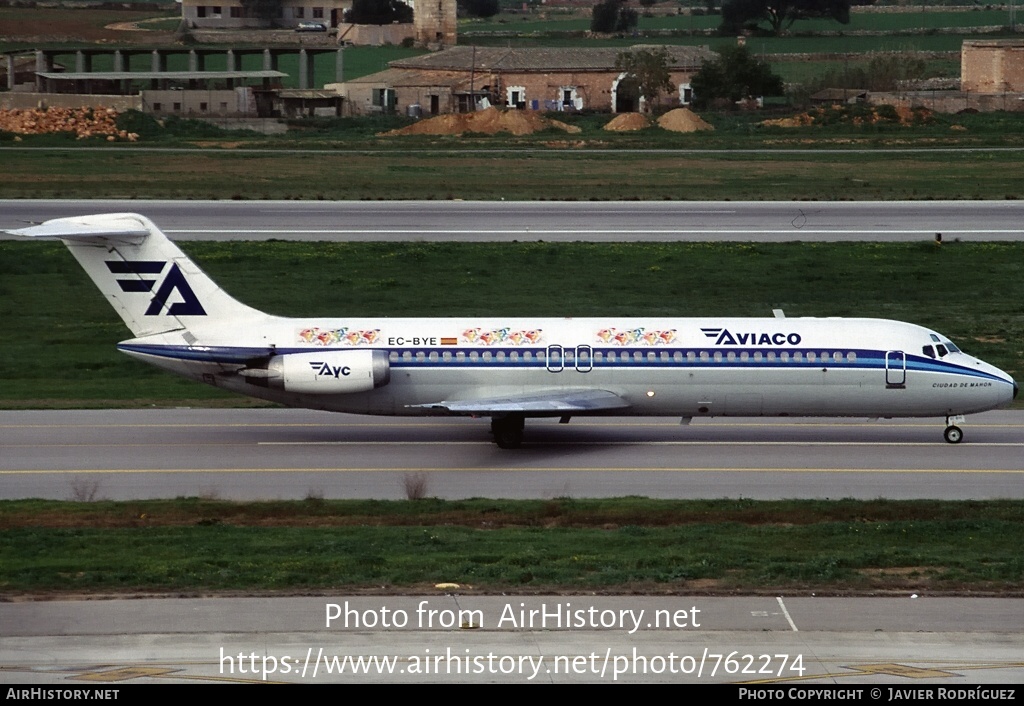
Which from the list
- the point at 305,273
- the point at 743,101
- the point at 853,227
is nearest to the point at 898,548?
the point at 305,273

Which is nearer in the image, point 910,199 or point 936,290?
point 936,290

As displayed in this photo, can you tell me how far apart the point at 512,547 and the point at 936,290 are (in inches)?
1301

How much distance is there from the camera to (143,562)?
22969 millimetres

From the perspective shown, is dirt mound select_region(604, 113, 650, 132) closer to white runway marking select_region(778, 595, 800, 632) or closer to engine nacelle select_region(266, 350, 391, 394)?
engine nacelle select_region(266, 350, 391, 394)

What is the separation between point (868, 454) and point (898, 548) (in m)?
8.93

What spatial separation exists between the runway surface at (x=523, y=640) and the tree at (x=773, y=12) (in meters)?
169

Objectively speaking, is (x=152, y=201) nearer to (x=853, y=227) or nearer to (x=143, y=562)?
(x=853, y=227)

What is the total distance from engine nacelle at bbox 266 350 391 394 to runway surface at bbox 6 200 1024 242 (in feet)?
93.6

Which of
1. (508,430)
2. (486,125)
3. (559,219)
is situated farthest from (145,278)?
(486,125)

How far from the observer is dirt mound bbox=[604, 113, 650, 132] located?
110 m

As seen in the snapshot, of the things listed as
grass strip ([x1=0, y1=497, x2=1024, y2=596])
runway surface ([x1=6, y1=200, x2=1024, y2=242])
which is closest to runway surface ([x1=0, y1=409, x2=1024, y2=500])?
grass strip ([x1=0, y1=497, x2=1024, y2=596])

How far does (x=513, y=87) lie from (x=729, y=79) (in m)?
19.4

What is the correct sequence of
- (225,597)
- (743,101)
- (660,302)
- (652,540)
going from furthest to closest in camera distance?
(743,101) → (660,302) → (652,540) → (225,597)

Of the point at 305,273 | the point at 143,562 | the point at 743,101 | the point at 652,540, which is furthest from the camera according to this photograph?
the point at 743,101
